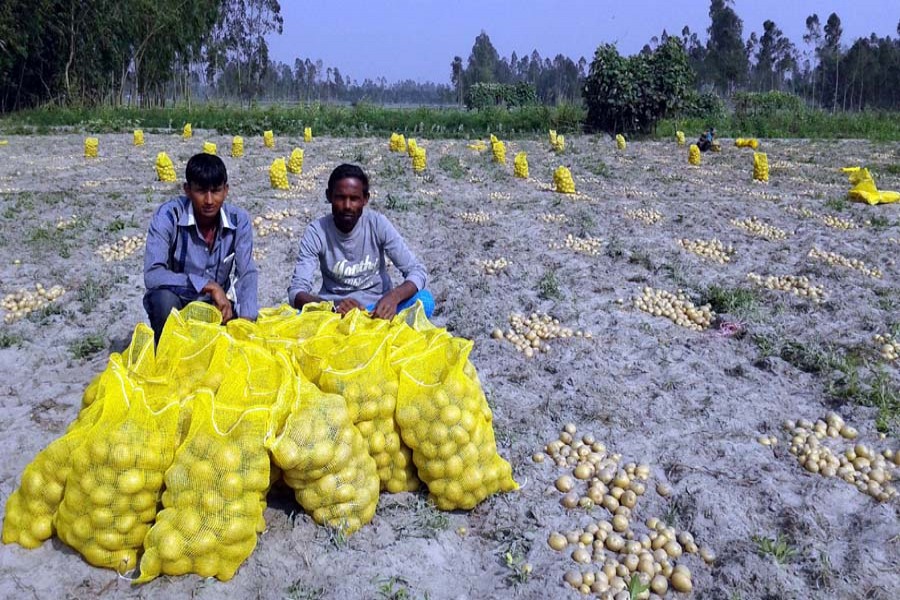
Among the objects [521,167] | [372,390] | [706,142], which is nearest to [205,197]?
[372,390]

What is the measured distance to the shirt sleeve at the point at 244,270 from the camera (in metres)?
3.53

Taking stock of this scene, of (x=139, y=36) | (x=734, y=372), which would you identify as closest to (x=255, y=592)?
(x=734, y=372)

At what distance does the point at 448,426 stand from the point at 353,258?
1.46m

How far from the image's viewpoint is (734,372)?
4055 mm

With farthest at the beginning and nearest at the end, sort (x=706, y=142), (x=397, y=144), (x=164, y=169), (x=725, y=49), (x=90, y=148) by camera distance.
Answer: (x=725, y=49)
(x=706, y=142)
(x=397, y=144)
(x=90, y=148)
(x=164, y=169)

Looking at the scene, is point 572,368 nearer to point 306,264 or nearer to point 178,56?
point 306,264

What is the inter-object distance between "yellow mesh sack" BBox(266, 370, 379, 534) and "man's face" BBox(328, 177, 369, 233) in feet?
3.87

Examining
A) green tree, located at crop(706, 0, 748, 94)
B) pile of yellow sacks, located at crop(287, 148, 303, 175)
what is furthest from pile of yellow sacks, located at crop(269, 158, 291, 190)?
green tree, located at crop(706, 0, 748, 94)

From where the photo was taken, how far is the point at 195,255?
11.4ft

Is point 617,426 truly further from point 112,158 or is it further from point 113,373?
point 112,158

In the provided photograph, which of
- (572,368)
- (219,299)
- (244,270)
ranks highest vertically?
(244,270)

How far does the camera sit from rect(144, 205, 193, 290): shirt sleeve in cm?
330

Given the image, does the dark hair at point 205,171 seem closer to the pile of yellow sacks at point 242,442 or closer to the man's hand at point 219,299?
the man's hand at point 219,299

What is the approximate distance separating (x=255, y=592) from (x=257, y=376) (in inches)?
30.8
